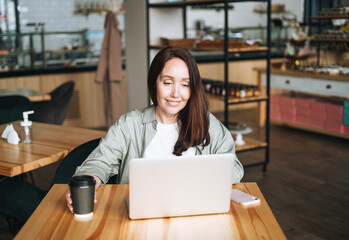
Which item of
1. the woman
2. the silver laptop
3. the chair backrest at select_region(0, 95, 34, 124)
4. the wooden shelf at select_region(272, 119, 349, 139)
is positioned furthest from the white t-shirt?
the wooden shelf at select_region(272, 119, 349, 139)

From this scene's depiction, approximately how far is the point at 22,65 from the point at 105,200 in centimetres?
455

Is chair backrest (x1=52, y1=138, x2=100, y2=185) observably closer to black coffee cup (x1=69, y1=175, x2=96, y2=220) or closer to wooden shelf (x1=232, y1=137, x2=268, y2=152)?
black coffee cup (x1=69, y1=175, x2=96, y2=220)

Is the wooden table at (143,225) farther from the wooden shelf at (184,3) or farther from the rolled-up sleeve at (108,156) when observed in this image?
the wooden shelf at (184,3)

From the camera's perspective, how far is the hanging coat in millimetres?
5520

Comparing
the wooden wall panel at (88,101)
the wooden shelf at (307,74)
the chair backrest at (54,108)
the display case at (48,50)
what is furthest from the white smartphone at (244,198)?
the wooden wall panel at (88,101)

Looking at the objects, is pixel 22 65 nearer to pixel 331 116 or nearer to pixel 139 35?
pixel 139 35

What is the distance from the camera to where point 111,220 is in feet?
5.00

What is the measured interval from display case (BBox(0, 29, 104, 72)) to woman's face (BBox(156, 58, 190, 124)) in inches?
167

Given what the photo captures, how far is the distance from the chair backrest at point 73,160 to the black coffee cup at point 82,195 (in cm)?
71

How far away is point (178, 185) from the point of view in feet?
4.70

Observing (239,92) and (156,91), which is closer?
(156,91)

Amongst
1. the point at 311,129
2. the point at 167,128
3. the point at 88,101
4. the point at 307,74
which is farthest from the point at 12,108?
the point at 311,129

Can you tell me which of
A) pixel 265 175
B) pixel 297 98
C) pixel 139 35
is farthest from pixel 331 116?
pixel 139 35

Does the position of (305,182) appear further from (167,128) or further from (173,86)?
(173,86)
